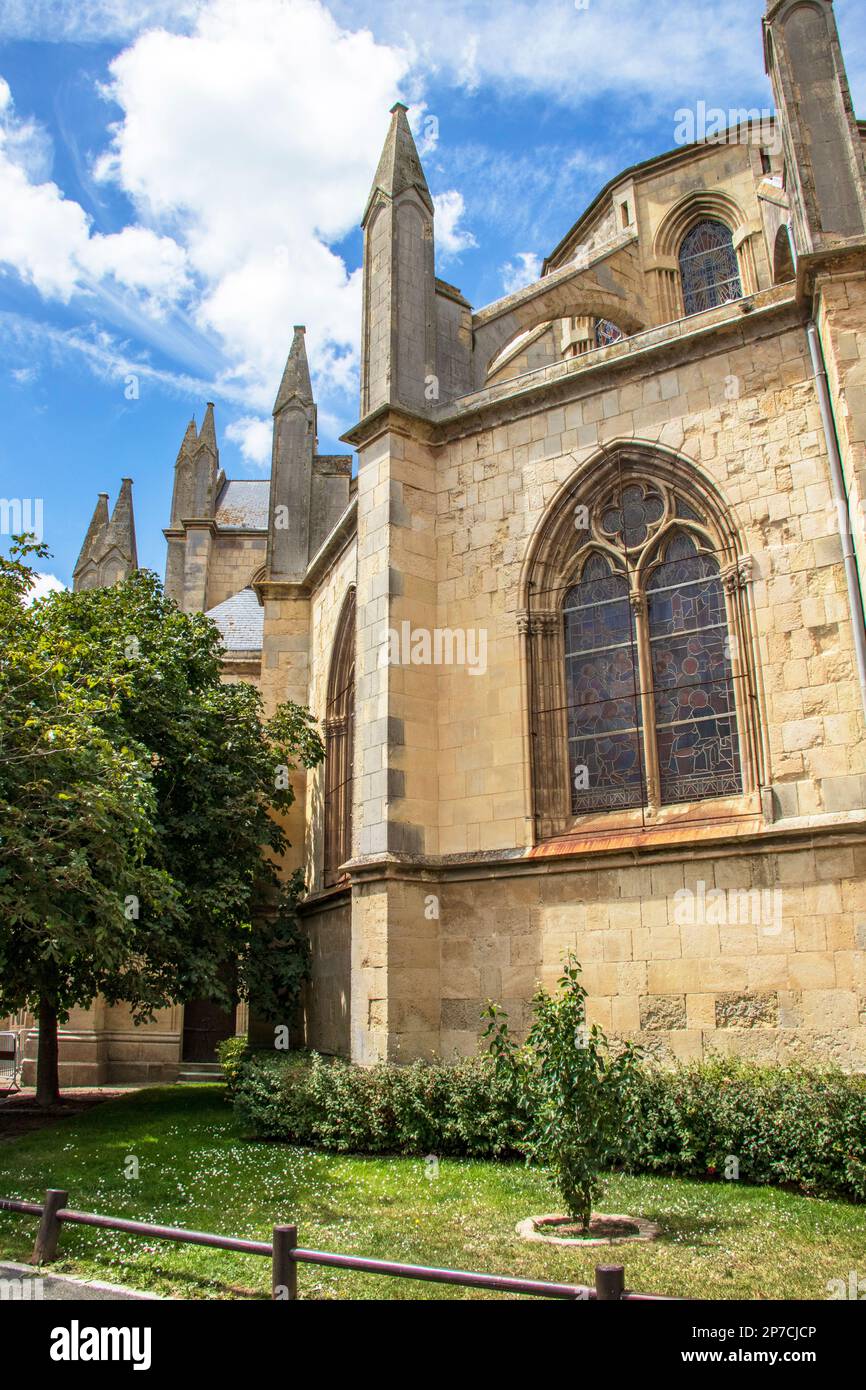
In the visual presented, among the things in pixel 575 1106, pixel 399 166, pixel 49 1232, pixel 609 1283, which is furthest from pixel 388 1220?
pixel 399 166

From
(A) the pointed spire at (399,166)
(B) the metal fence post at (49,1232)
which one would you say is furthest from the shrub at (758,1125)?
(A) the pointed spire at (399,166)

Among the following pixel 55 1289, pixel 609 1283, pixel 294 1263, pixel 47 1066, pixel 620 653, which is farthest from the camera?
pixel 47 1066

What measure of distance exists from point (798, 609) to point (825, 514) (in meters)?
0.96

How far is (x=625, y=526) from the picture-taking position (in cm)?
1206

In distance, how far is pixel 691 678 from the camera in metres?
11.2

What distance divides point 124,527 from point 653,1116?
2475cm

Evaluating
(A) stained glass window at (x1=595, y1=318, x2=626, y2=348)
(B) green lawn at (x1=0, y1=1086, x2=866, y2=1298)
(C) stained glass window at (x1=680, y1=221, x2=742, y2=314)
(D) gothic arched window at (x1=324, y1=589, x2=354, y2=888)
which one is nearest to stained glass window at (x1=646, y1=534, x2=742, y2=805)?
(B) green lawn at (x1=0, y1=1086, x2=866, y2=1298)

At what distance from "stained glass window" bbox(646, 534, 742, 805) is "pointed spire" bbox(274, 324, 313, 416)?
10.5 meters

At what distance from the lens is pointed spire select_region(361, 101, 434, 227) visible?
14289 mm

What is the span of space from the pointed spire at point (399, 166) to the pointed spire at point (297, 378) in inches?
214

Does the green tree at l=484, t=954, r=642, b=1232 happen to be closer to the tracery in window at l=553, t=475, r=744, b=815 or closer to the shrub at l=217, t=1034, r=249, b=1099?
the tracery in window at l=553, t=475, r=744, b=815

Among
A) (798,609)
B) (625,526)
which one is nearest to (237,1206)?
(798,609)

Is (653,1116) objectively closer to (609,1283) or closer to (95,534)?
(609,1283)

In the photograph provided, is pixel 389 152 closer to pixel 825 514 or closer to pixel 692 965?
pixel 825 514
